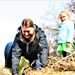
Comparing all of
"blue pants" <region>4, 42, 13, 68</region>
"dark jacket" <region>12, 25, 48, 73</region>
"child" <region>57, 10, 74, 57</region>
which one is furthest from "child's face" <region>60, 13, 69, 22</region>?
"blue pants" <region>4, 42, 13, 68</region>

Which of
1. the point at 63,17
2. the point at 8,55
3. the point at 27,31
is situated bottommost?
the point at 8,55

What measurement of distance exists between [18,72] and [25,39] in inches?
19.8

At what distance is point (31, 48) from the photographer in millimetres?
4141

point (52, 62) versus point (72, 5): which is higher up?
point (72, 5)

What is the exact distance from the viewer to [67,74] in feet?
12.0

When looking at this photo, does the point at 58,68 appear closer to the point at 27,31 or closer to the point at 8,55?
the point at 27,31

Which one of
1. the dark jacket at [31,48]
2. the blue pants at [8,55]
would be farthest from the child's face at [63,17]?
the blue pants at [8,55]

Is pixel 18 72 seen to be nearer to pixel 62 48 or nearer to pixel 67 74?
pixel 67 74

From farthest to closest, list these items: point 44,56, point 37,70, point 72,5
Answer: point 72,5 → point 44,56 → point 37,70

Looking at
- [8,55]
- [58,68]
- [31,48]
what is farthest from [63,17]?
[58,68]

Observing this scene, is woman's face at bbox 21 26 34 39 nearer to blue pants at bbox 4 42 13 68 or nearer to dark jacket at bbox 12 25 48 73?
dark jacket at bbox 12 25 48 73

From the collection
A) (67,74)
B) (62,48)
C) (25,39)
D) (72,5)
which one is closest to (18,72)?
(25,39)

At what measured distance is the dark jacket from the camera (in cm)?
413

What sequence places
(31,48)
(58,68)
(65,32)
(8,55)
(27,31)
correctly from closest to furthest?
(58,68), (27,31), (31,48), (8,55), (65,32)
